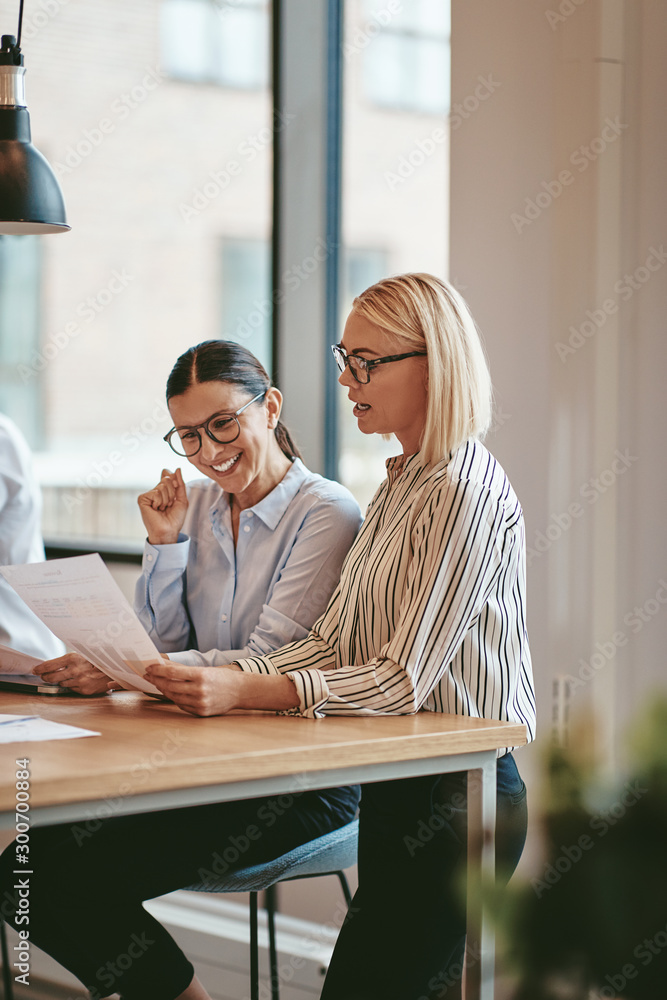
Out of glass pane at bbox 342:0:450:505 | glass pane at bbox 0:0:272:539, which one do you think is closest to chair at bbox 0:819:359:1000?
glass pane at bbox 342:0:450:505

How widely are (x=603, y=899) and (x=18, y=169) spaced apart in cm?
200

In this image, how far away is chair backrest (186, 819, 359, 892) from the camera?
1.88 meters

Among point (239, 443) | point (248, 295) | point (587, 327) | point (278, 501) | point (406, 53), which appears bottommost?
point (278, 501)

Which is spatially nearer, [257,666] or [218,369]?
[257,666]

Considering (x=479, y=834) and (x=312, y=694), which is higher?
(x=312, y=694)

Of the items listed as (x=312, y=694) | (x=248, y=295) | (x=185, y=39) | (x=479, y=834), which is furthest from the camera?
(x=185, y=39)

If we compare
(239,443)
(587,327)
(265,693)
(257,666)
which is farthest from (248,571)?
(587,327)

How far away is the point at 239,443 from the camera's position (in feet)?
7.16

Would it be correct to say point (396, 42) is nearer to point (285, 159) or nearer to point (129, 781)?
point (285, 159)

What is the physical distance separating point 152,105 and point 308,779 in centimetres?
306

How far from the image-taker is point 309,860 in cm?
192

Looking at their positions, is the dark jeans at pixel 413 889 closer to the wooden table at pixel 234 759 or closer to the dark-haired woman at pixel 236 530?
the wooden table at pixel 234 759

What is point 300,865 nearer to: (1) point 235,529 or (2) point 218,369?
(1) point 235,529

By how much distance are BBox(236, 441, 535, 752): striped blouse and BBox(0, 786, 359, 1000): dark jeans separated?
297mm
